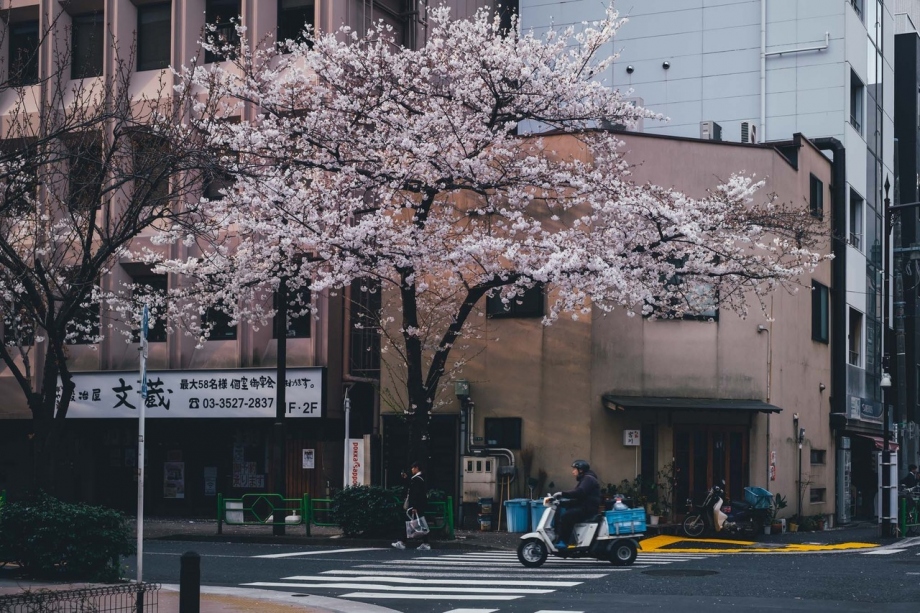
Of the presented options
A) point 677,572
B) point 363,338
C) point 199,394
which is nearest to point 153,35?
point 199,394

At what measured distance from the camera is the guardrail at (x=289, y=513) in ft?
85.1

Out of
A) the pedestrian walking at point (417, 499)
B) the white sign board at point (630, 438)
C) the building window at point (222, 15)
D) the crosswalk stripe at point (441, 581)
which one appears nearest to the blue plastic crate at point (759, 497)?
the white sign board at point (630, 438)

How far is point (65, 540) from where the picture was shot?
54.6 feet

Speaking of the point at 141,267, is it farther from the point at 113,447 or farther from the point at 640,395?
the point at 640,395

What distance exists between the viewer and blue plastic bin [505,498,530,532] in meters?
27.8

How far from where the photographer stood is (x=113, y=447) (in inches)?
1412

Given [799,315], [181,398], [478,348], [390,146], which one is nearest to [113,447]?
[181,398]

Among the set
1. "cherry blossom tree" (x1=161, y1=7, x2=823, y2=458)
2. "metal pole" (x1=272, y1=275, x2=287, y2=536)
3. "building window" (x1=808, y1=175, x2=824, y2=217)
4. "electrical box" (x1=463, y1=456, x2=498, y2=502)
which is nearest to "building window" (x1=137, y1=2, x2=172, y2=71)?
"cherry blossom tree" (x1=161, y1=7, x2=823, y2=458)

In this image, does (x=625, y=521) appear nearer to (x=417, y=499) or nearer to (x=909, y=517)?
(x=417, y=499)

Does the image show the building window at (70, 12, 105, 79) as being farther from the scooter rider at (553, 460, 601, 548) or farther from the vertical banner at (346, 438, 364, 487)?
the scooter rider at (553, 460, 601, 548)

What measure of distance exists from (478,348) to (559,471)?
3697 millimetres

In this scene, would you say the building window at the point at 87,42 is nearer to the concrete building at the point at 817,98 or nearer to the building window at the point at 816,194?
the concrete building at the point at 817,98

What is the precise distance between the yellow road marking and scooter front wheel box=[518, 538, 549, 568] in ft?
16.4

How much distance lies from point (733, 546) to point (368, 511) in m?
7.92
